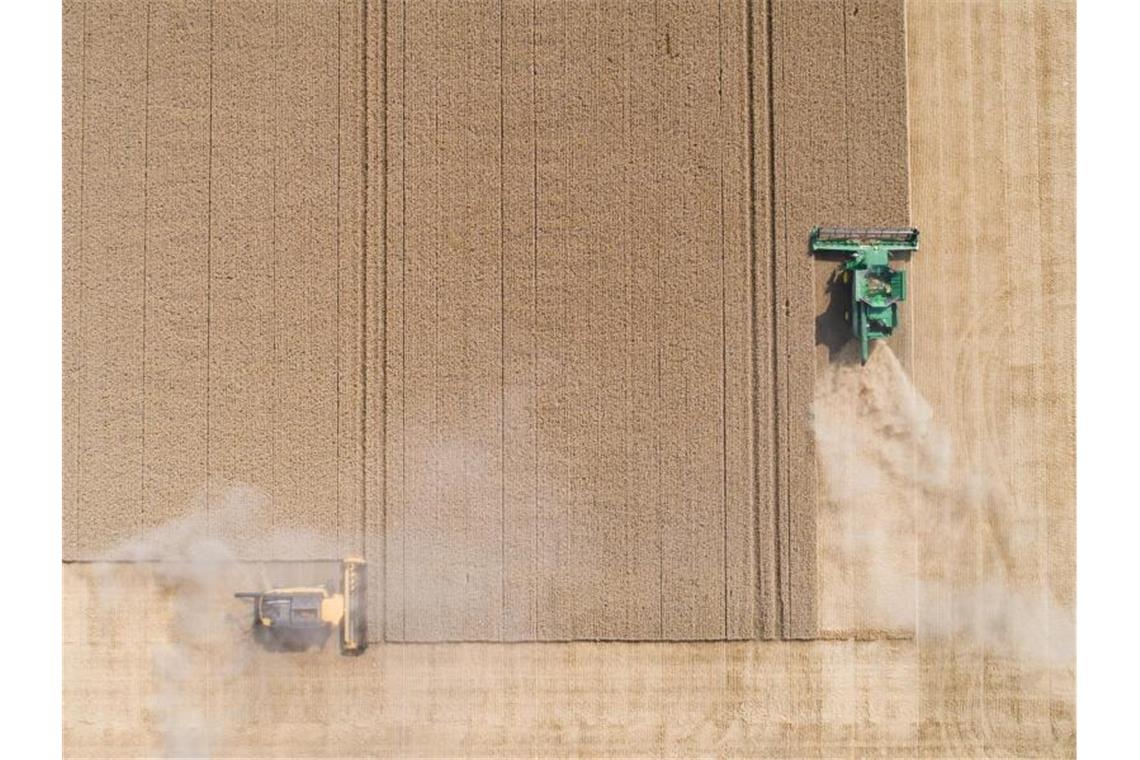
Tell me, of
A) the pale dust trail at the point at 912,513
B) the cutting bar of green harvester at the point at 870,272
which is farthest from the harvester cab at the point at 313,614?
the cutting bar of green harvester at the point at 870,272

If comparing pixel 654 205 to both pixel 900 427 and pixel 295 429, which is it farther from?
pixel 295 429

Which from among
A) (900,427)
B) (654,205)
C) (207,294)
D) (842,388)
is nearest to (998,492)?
(900,427)


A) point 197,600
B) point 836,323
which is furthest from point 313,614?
point 836,323

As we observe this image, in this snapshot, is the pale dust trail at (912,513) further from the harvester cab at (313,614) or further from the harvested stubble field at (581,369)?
the harvester cab at (313,614)

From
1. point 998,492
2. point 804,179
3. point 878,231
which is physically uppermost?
point 804,179

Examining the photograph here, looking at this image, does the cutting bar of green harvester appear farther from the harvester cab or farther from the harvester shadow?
the harvester cab

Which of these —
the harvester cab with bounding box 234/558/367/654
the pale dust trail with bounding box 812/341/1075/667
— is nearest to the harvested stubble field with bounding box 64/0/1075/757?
the pale dust trail with bounding box 812/341/1075/667
